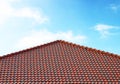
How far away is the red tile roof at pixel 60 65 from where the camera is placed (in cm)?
1992

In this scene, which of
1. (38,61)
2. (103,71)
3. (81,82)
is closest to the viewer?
(81,82)

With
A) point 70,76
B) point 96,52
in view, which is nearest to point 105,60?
point 96,52

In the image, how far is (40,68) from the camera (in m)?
21.5

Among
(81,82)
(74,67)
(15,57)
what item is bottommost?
(81,82)

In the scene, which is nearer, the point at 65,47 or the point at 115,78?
the point at 115,78

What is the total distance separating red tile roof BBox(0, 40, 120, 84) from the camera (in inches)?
784

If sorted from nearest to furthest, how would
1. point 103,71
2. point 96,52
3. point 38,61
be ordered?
point 103,71, point 38,61, point 96,52

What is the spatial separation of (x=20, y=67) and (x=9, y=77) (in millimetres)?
1769

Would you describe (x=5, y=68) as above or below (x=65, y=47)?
below

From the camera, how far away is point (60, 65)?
22.0m

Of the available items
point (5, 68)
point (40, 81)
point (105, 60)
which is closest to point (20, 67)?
point (5, 68)

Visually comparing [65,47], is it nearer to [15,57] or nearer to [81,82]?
[15,57]

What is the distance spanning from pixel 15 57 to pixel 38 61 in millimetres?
2071

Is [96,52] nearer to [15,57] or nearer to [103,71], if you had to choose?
Answer: [103,71]
